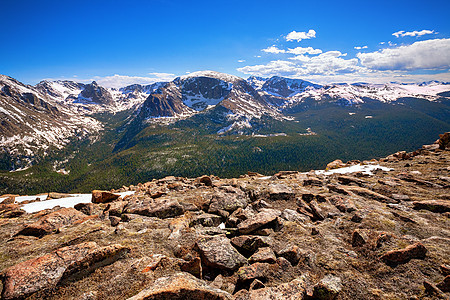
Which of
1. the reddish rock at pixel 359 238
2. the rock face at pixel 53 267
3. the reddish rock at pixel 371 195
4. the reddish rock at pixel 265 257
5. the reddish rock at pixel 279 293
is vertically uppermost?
the rock face at pixel 53 267

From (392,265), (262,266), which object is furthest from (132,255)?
(392,265)

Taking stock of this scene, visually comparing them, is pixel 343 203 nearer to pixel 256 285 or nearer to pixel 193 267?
pixel 256 285

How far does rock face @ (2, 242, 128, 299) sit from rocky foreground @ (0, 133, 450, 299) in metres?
0.04

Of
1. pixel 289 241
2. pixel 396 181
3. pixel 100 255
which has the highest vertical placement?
pixel 100 255

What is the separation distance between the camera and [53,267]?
7.86 meters

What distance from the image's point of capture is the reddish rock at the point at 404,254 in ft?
30.0

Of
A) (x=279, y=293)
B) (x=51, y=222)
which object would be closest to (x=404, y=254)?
(x=279, y=293)

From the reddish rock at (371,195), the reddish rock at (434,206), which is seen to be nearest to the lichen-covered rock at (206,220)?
the reddish rock at (371,195)

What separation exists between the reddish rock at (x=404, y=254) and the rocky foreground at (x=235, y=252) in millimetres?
44

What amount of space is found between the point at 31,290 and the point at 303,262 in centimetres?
1253

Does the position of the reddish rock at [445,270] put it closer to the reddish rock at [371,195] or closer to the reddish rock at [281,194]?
the reddish rock at [371,195]

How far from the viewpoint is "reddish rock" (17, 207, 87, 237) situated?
1331cm

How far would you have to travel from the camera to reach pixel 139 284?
7.63m

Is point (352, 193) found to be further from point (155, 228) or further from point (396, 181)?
Result: point (155, 228)
